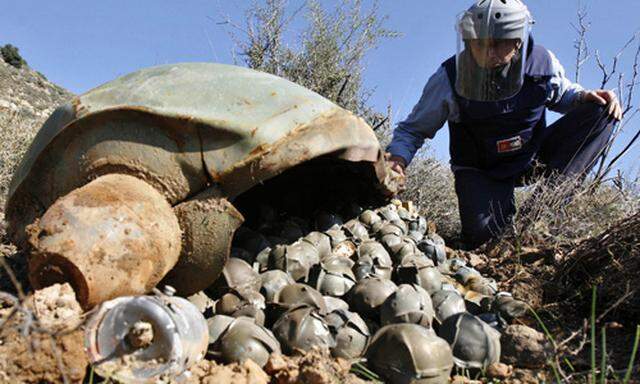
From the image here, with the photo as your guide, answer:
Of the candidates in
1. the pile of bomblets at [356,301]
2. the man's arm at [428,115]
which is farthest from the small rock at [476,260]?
the man's arm at [428,115]

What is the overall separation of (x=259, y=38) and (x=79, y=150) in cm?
511

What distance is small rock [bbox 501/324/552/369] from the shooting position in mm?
2299

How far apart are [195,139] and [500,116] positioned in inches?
120

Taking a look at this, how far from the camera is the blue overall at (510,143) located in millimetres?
4762

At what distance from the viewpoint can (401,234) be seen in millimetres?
3648

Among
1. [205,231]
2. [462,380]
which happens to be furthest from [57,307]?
[462,380]

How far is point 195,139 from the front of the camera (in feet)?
8.13

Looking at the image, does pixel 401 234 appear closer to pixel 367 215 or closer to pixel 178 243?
pixel 367 215

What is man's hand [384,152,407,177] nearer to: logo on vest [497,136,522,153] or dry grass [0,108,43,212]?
logo on vest [497,136,522,153]

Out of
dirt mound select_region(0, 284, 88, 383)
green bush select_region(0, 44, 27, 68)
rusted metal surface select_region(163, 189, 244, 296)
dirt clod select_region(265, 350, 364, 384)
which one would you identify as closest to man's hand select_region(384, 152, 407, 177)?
rusted metal surface select_region(163, 189, 244, 296)

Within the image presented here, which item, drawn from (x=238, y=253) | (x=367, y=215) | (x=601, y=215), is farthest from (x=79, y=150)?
(x=601, y=215)

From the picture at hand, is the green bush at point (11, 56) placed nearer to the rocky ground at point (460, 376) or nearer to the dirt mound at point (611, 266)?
the rocky ground at point (460, 376)

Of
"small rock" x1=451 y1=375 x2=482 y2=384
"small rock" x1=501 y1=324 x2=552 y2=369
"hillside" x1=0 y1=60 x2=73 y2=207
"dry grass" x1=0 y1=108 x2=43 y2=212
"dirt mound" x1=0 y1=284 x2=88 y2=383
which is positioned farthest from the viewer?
"hillside" x1=0 y1=60 x2=73 y2=207

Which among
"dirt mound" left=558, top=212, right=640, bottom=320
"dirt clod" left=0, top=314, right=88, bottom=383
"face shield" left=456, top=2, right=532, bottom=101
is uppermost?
"face shield" left=456, top=2, right=532, bottom=101
